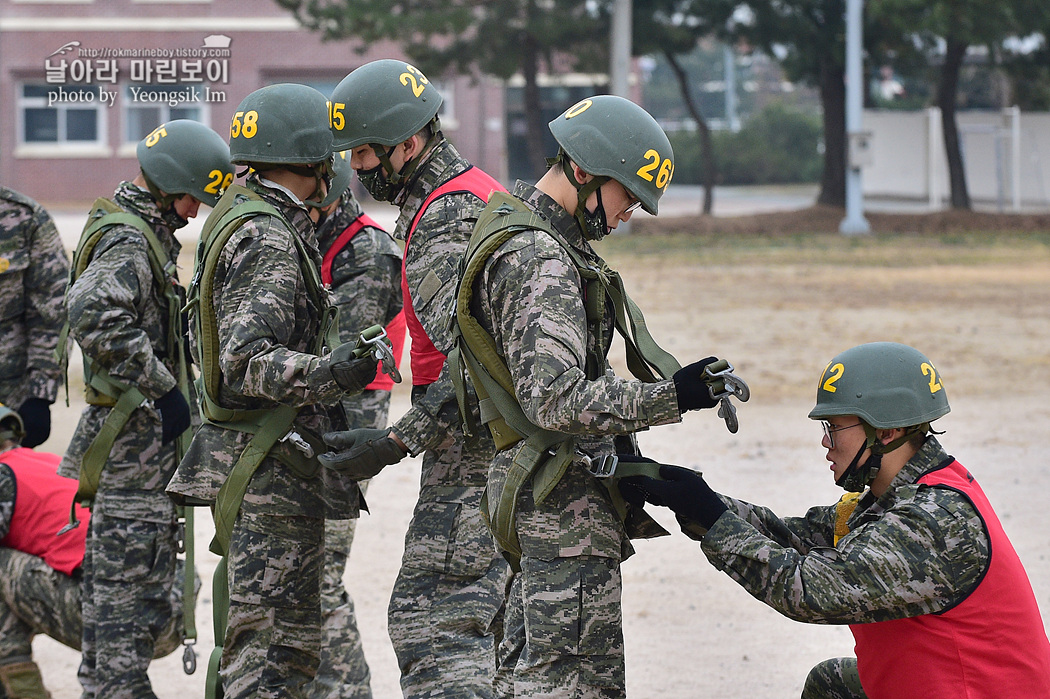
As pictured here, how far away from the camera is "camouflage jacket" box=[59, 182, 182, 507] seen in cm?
466

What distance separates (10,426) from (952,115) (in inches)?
1114

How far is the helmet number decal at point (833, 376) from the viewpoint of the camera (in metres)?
3.55

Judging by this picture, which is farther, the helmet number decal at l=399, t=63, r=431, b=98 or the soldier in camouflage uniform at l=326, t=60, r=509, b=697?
the helmet number decal at l=399, t=63, r=431, b=98

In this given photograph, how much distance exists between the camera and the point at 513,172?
50.2 metres

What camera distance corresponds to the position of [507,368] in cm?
351

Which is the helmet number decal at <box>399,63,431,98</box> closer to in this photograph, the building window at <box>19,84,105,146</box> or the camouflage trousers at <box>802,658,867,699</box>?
the camouflage trousers at <box>802,658,867,699</box>

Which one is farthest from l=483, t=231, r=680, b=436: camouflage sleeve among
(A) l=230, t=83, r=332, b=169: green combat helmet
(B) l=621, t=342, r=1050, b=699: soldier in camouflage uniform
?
(A) l=230, t=83, r=332, b=169: green combat helmet

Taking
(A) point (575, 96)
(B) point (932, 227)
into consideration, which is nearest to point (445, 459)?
(B) point (932, 227)

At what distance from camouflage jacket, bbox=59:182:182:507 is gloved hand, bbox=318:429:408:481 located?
42.0 inches

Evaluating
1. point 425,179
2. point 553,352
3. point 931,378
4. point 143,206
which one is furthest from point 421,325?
point 931,378

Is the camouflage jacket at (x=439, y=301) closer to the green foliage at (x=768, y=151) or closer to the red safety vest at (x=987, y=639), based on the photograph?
the red safety vest at (x=987, y=639)

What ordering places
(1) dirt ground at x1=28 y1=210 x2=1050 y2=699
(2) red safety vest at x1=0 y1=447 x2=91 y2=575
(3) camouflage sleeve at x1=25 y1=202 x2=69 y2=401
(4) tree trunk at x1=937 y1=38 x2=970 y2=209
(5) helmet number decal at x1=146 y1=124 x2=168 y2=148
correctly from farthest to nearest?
(4) tree trunk at x1=937 y1=38 x2=970 y2=209
(3) camouflage sleeve at x1=25 y1=202 x2=69 y2=401
(1) dirt ground at x1=28 y1=210 x2=1050 y2=699
(2) red safety vest at x1=0 y1=447 x2=91 y2=575
(5) helmet number decal at x1=146 y1=124 x2=168 y2=148

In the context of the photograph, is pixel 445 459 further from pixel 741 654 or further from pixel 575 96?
pixel 575 96

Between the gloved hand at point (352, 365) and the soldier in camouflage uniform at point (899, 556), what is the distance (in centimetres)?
83
